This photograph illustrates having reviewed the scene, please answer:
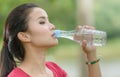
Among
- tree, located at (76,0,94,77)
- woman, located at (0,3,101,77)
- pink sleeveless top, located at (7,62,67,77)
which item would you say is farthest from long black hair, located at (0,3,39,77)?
tree, located at (76,0,94,77)

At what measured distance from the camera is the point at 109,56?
10.3 m

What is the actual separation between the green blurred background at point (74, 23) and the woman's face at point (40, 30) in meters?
3.80

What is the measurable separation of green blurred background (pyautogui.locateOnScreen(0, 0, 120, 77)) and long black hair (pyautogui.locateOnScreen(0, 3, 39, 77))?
12.1ft

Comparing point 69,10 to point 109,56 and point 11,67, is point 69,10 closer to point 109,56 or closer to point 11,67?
point 109,56

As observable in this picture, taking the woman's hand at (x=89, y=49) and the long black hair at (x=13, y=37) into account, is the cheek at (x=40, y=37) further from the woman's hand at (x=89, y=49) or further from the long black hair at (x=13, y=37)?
the woman's hand at (x=89, y=49)

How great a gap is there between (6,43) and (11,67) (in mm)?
164

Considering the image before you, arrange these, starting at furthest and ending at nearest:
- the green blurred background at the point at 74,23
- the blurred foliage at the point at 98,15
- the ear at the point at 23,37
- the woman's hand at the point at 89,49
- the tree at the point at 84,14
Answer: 1. the blurred foliage at the point at 98,15
2. the green blurred background at the point at 74,23
3. the tree at the point at 84,14
4. the woman's hand at the point at 89,49
5. the ear at the point at 23,37

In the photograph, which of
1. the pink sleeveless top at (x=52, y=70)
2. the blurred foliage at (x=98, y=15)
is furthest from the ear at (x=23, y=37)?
the blurred foliage at (x=98, y=15)

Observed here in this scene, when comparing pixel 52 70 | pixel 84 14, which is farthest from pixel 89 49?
pixel 84 14

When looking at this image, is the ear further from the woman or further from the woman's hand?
the woman's hand

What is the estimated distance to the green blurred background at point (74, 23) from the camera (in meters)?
7.50

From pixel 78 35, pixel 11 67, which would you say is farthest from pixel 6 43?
pixel 78 35

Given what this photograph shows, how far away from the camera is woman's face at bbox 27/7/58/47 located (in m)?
3.11

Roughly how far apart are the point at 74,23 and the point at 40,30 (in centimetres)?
569
